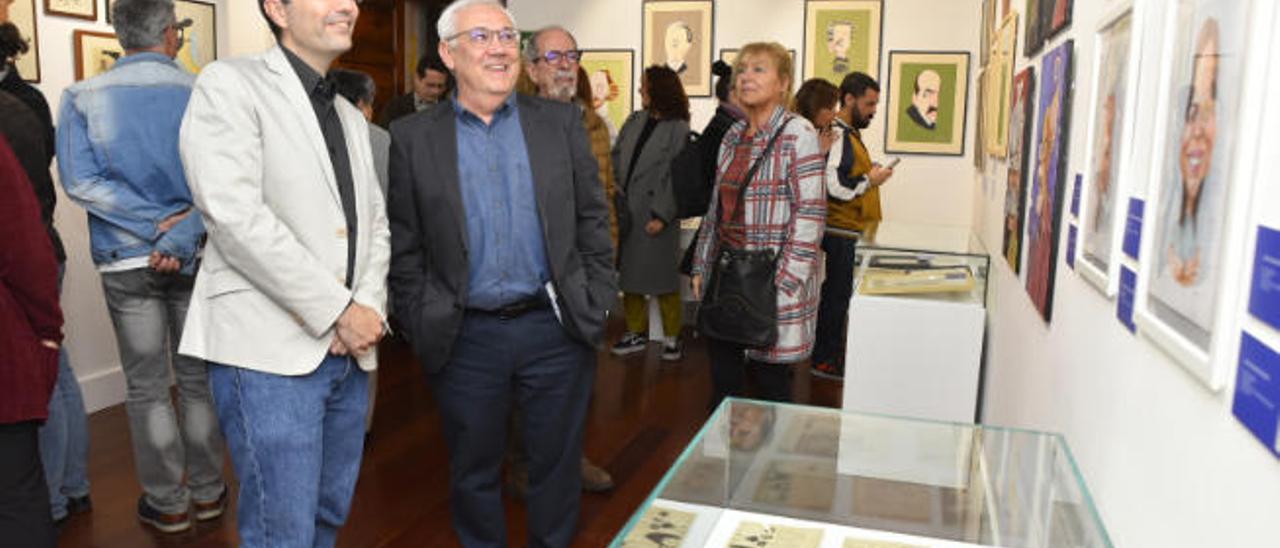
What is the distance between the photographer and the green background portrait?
668cm

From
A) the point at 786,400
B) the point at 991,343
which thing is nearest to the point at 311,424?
the point at 786,400

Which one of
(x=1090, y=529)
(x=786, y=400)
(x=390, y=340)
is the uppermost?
(x=1090, y=529)

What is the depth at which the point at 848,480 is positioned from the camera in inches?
67.5

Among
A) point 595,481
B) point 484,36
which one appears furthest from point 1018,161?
point 595,481

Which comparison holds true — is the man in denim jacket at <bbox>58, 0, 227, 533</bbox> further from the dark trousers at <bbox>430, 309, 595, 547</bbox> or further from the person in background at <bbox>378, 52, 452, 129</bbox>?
the person in background at <bbox>378, 52, 452, 129</bbox>

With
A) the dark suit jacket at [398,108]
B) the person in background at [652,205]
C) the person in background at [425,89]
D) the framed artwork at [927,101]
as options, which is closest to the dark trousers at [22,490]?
the person in background at [652,205]

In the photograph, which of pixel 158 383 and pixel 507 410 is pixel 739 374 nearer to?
pixel 507 410

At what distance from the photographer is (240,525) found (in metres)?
2.17

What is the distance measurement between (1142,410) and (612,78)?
6.33 m

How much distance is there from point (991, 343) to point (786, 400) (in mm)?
738

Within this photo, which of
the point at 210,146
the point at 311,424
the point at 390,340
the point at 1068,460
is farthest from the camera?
the point at 390,340

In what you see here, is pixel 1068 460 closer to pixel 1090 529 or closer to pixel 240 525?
pixel 1090 529

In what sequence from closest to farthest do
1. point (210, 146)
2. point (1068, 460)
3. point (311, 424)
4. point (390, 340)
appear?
point (1068, 460), point (210, 146), point (311, 424), point (390, 340)

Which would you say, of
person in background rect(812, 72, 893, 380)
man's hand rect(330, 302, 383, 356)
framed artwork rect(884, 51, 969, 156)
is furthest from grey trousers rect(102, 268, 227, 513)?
framed artwork rect(884, 51, 969, 156)
